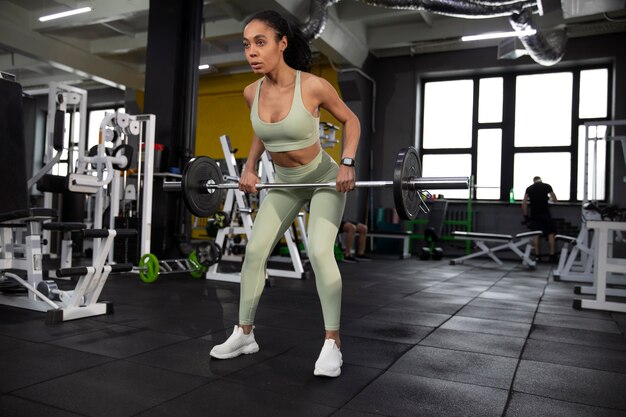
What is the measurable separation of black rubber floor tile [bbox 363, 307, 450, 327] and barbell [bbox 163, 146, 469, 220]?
3.01 feet

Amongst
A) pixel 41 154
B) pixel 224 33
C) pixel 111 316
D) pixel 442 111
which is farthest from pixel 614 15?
pixel 41 154

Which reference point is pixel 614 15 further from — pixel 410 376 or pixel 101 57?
pixel 101 57

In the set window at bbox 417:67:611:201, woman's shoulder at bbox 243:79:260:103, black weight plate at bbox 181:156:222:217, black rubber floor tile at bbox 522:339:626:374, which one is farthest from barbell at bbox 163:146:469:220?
window at bbox 417:67:611:201

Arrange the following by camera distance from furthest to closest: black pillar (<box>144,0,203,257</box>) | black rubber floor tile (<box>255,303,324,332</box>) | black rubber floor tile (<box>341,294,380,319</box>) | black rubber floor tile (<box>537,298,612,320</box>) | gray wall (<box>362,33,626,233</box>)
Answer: gray wall (<box>362,33,626,233</box>) < black pillar (<box>144,0,203,257</box>) < black rubber floor tile (<box>537,298,612,320</box>) < black rubber floor tile (<box>341,294,380,319</box>) < black rubber floor tile (<box>255,303,324,332</box>)

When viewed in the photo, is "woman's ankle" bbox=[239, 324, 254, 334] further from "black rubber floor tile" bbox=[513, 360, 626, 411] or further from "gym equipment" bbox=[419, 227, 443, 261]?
"gym equipment" bbox=[419, 227, 443, 261]

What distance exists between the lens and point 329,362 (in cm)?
168

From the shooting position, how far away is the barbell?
1.73 meters

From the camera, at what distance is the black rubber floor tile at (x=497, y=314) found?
2912mm

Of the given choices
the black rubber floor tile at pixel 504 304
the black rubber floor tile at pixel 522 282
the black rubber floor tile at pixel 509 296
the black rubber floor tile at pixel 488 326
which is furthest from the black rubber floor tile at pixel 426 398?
the black rubber floor tile at pixel 522 282

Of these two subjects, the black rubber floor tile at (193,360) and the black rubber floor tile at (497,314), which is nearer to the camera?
the black rubber floor tile at (193,360)

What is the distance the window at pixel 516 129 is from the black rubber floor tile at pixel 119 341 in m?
6.09

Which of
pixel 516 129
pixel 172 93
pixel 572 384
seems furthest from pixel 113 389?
pixel 516 129

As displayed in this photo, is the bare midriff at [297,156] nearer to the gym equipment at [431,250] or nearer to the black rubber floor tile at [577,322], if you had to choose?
the black rubber floor tile at [577,322]

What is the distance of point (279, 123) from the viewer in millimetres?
1715
